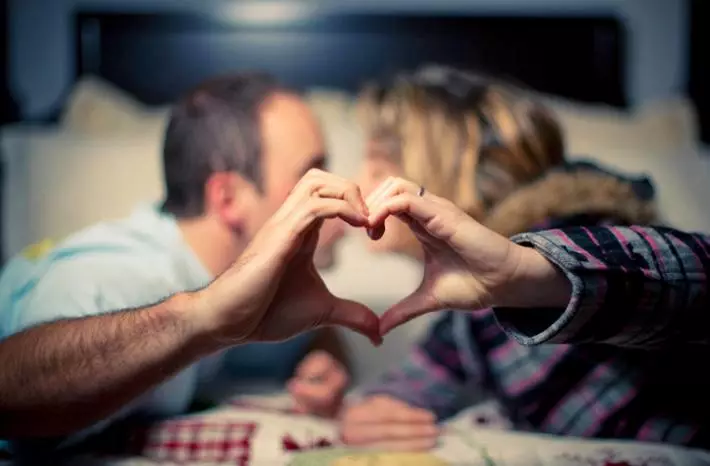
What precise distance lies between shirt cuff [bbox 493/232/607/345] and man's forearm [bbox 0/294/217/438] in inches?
9.8

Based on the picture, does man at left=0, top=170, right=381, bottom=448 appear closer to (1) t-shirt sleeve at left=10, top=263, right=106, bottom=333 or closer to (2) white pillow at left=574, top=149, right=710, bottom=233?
(1) t-shirt sleeve at left=10, top=263, right=106, bottom=333

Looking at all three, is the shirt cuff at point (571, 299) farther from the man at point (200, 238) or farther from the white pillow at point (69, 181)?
the white pillow at point (69, 181)

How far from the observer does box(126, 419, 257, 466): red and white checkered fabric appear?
27.2 inches

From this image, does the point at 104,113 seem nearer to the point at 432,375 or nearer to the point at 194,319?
the point at 432,375

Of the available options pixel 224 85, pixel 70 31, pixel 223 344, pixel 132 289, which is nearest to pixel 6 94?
pixel 70 31

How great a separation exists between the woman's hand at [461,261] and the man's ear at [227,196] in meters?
0.26

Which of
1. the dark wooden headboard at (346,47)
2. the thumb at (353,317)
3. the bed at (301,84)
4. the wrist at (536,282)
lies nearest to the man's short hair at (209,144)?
the bed at (301,84)

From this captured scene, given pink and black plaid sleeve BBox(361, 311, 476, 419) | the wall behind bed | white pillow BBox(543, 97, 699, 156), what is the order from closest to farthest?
pink and black plaid sleeve BBox(361, 311, 476, 419) → white pillow BBox(543, 97, 699, 156) → the wall behind bed

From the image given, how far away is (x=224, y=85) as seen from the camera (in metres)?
0.95

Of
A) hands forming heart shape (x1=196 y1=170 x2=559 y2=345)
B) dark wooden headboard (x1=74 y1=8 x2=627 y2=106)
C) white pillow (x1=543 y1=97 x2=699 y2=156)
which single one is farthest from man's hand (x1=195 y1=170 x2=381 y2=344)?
dark wooden headboard (x1=74 y1=8 x2=627 y2=106)

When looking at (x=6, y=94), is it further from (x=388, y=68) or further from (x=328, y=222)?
(x=328, y=222)

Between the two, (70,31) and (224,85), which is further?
(70,31)

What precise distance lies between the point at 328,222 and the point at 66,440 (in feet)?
0.97

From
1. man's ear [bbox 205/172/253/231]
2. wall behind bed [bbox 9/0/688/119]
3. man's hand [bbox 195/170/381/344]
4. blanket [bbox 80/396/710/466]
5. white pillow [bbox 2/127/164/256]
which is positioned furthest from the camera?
wall behind bed [bbox 9/0/688/119]
